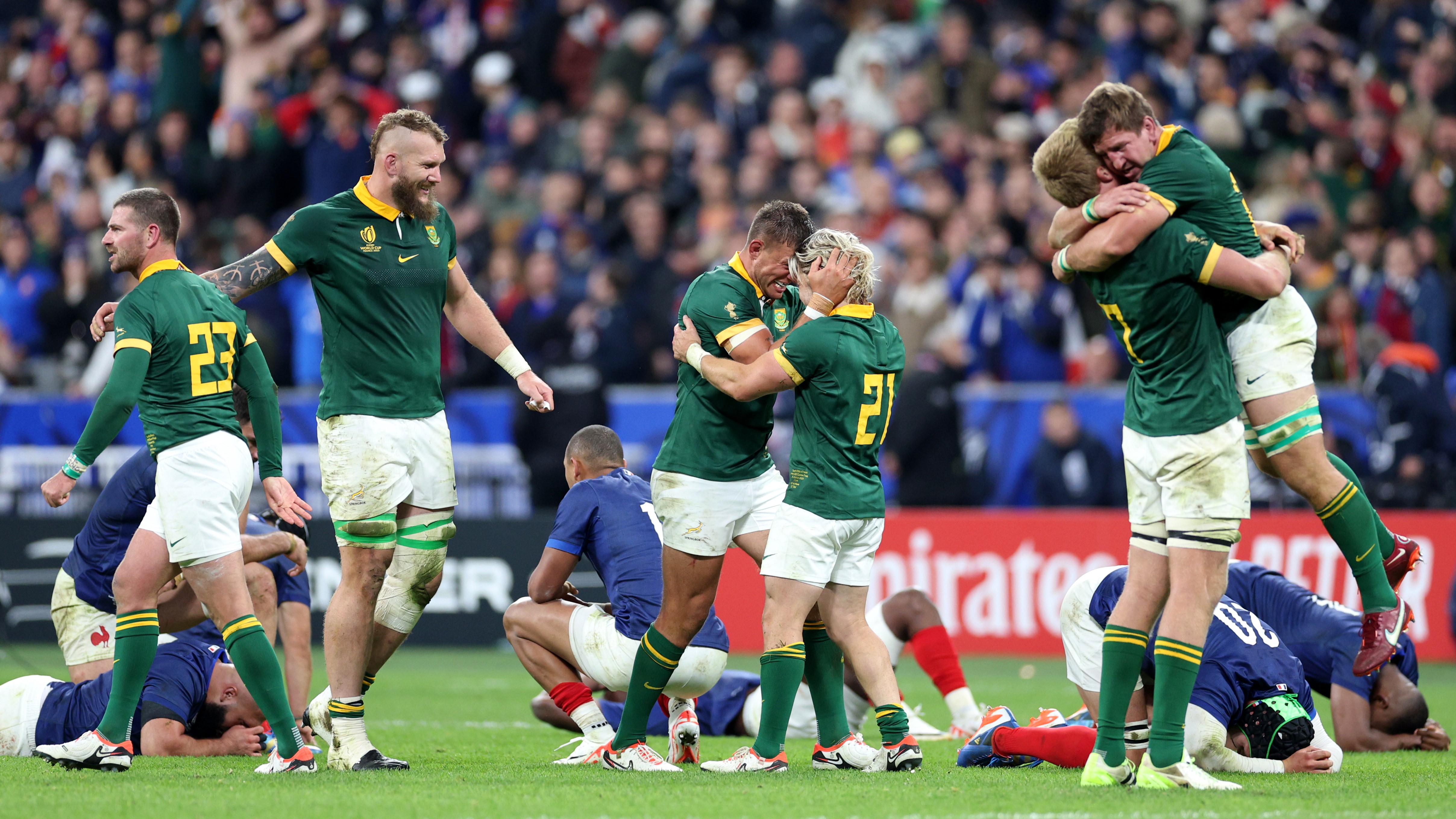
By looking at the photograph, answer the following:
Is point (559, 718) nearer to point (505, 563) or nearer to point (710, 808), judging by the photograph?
point (710, 808)

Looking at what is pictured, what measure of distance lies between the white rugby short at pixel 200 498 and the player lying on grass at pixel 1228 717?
323cm

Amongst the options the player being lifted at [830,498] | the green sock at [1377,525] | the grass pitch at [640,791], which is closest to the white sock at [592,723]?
the grass pitch at [640,791]

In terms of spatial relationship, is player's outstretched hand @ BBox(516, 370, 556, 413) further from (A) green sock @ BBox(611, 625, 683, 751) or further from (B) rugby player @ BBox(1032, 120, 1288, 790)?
(B) rugby player @ BBox(1032, 120, 1288, 790)

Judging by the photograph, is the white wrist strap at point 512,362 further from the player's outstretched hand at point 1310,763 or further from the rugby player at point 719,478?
the player's outstretched hand at point 1310,763

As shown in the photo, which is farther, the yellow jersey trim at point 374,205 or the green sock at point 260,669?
the yellow jersey trim at point 374,205

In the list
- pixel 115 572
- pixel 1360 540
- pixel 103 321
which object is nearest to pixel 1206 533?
pixel 1360 540

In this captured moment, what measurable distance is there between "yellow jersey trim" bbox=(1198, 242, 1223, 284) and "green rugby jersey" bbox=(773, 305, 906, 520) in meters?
1.26

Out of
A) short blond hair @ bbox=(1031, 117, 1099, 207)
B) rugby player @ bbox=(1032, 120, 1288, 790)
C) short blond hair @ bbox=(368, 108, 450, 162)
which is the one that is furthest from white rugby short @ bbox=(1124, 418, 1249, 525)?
short blond hair @ bbox=(368, 108, 450, 162)

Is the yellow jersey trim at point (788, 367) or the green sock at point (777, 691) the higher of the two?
A: the yellow jersey trim at point (788, 367)

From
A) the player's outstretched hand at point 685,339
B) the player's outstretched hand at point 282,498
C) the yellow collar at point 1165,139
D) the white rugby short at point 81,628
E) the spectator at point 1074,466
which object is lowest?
the white rugby short at point 81,628

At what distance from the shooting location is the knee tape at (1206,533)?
5805mm

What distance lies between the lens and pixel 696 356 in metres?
6.74

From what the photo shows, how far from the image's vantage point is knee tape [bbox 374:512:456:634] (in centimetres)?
698

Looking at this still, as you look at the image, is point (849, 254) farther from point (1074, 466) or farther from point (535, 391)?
point (1074, 466)
